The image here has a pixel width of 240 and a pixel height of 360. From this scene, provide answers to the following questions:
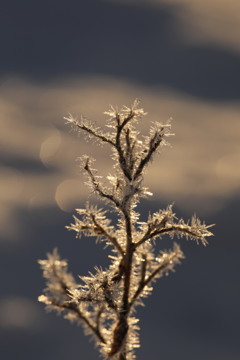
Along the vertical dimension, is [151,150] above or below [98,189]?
above

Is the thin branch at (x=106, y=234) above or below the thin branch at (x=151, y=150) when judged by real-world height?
below

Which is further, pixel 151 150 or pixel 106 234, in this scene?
pixel 106 234

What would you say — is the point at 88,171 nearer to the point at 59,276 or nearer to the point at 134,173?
the point at 134,173

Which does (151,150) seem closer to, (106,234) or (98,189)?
(98,189)

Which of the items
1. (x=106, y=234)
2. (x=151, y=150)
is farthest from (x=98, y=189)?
→ (x=151, y=150)

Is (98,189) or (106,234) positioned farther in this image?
(106,234)

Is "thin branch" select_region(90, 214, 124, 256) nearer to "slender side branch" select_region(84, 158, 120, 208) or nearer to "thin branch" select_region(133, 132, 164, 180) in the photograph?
"slender side branch" select_region(84, 158, 120, 208)

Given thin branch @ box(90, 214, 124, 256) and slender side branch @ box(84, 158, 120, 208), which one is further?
thin branch @ box(90, 214, 124, 256)

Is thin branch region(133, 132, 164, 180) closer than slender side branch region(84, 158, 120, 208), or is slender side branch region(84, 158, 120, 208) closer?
slender side branch region(84, 158, 120, 208)

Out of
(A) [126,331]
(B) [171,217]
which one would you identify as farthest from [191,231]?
(A) [126,331]

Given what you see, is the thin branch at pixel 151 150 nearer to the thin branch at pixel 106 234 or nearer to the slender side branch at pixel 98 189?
the slender side branch at pixel 98 189

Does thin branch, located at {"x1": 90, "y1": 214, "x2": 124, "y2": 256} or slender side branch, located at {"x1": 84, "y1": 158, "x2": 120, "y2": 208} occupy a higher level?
slender side branch, located at {"x1": 84, "y1": 158, "x2": 120, "y2": 208}

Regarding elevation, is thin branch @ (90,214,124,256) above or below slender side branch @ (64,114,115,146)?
below
